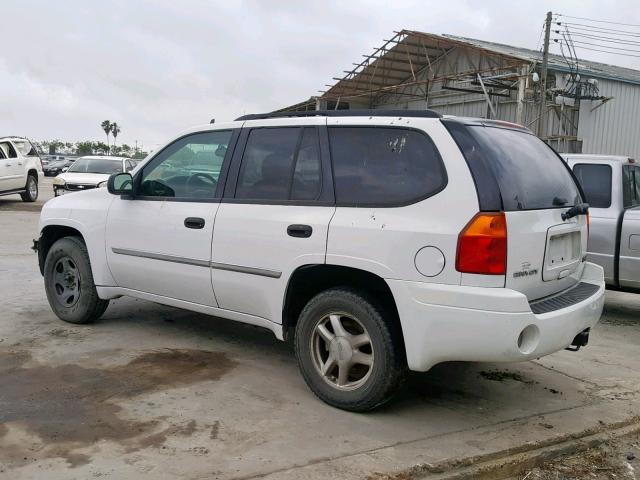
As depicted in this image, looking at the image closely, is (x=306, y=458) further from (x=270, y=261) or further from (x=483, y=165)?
(x=483, y=165)

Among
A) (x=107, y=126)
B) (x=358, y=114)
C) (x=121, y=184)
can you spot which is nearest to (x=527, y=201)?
(x=358, y=114)

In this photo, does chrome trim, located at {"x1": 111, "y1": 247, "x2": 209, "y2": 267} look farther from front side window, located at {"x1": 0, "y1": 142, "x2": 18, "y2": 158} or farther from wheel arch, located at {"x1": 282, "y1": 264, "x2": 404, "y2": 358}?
front side window, located at {"x1": 0, "y1": 142, "x2": 18, "y2": 158}

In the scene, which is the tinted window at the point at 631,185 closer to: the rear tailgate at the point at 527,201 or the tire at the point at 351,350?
the rear tailgate at the point at 527,201

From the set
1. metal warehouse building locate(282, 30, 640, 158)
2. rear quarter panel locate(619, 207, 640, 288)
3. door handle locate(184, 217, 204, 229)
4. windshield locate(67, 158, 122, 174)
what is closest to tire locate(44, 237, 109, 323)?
door handle locate(184, 217, 204, 229)

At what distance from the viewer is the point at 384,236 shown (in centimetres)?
373

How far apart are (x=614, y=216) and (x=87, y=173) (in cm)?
1397

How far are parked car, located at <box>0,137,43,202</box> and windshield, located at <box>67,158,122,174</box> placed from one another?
1717 millimetres

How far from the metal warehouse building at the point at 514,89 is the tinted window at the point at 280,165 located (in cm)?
1775

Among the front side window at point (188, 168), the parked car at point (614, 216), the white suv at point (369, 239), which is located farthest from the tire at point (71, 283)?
the parked car at point (614, 216)

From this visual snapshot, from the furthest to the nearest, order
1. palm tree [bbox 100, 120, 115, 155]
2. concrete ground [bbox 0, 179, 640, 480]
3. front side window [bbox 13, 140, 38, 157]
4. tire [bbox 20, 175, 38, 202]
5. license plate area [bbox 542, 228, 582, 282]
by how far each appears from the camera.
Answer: palm tree [bbox 100, 120, 115, 155]
tire [bbox 20, 175, 38, 202]
front side window [bbox 13, 140, 38, 157]
license plate area [bbox 542, 228, 582, 282]
concrete ground [bbox 0, 179, 640, 480]

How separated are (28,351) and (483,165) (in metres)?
3.67

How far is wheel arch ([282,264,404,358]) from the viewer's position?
12.9ft

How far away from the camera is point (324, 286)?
14.1ft

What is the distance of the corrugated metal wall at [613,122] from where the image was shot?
911 inches
